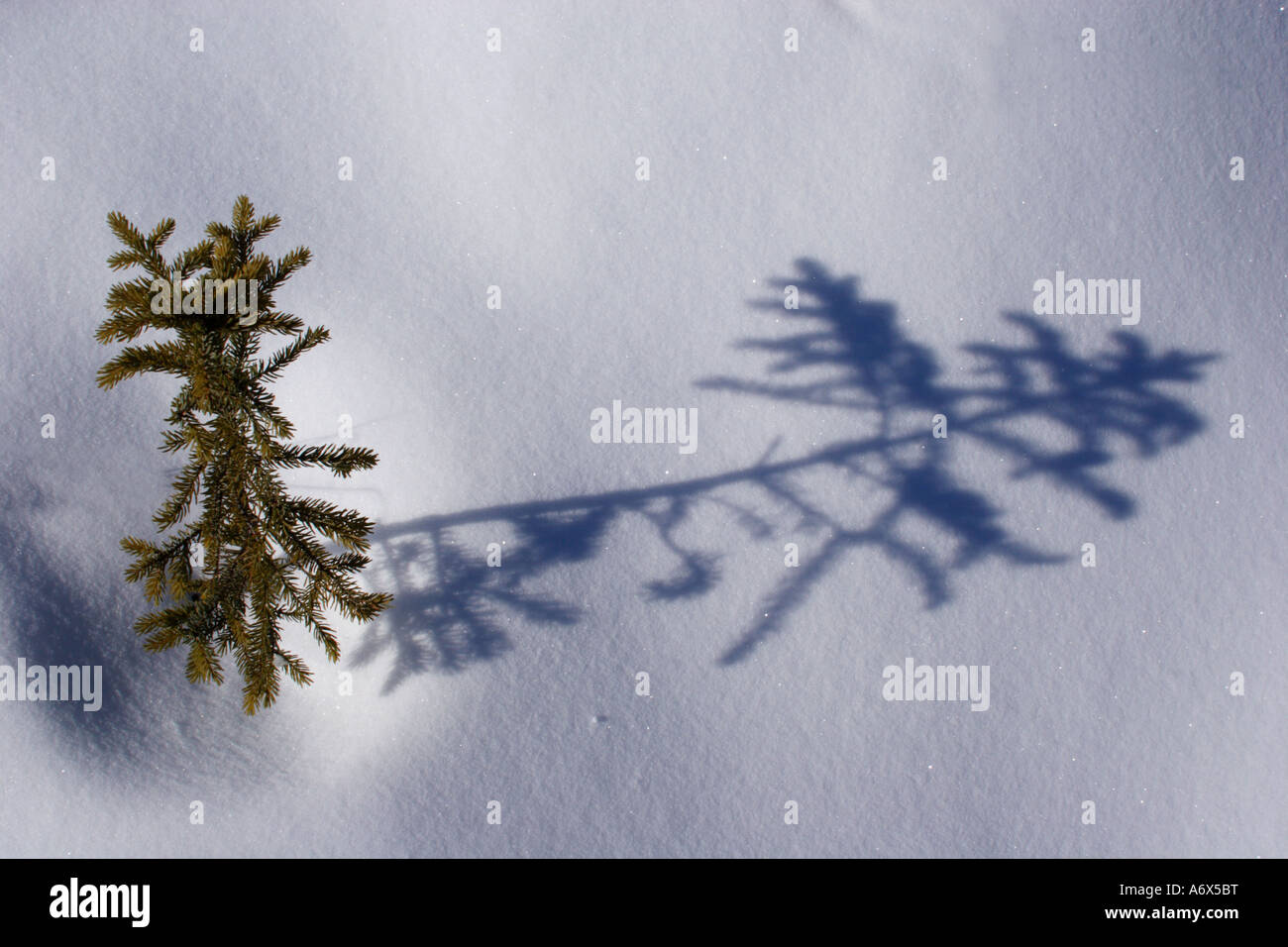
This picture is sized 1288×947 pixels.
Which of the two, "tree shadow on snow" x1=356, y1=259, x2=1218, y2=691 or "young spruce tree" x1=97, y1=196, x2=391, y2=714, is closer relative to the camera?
"young spruce tree" x1=97, y1=196, x2=391, y2=714

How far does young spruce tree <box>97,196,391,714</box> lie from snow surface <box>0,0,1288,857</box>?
6.28 ft

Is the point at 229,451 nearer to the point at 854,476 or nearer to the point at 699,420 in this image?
the point at 699,420

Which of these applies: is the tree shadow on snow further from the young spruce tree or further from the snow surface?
the young spruce tree

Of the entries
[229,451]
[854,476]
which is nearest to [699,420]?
[854,476]

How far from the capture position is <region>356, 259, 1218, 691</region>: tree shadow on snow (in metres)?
6.22

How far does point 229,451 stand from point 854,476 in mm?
4278

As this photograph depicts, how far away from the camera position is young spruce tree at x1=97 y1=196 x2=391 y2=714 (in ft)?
11.6

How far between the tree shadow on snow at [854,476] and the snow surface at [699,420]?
0.03m

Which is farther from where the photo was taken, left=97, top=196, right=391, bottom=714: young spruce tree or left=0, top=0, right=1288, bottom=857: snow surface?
left=0, top=0, right=1288, bottom=857: snow surface

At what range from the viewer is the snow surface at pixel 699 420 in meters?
6.13

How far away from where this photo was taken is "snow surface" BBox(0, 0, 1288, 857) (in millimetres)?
6129

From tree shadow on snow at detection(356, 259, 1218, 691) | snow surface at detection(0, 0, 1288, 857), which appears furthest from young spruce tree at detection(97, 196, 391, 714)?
snow surface at detection(0, 0, 1288, 857)

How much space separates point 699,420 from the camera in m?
6.27

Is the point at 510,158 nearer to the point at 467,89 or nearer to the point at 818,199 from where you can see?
the point at 467,89
